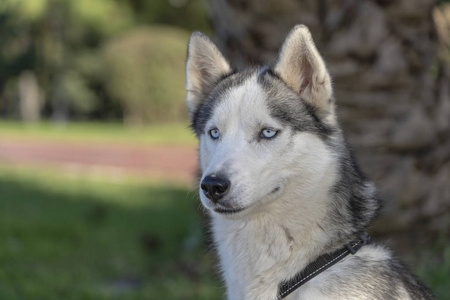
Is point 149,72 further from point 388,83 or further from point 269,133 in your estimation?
point 269,133

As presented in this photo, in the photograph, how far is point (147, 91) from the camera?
27219 mm

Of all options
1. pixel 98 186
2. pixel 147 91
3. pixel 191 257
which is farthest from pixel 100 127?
pixel 191 257

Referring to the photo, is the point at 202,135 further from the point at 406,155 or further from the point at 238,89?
the point at 406,155

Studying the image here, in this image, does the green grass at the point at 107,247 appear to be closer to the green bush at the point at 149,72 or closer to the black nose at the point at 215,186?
the black nose at the point at 215,186

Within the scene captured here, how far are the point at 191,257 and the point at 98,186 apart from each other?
235 inches

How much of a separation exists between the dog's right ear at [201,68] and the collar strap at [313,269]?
1.28 m

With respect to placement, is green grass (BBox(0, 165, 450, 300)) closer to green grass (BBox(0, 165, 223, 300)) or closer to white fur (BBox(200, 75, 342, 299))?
green grass (BBox(0, 165, 223, 300))

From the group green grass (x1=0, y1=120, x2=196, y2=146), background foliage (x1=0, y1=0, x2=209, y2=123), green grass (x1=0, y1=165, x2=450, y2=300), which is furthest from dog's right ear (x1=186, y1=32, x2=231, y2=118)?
background foliage (x1=0, y1=0, x2=209, y2=123)

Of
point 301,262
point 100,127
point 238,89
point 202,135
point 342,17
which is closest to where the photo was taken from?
point 301,262

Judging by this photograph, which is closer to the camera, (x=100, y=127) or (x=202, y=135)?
(x=202, y=135)

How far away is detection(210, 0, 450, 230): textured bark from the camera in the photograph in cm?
600

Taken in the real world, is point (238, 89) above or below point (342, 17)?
below

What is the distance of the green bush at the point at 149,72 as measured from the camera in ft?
86.3

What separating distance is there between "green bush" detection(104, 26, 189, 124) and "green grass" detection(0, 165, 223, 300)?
13.8 meters
